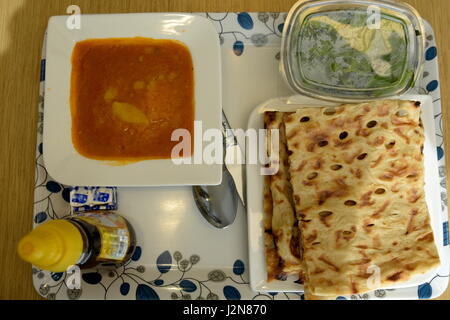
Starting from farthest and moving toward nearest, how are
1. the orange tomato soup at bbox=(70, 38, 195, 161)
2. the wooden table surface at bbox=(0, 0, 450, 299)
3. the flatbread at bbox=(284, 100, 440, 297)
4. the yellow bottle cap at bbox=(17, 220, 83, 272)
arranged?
the wooden table surface at bbox=(0, 0, 450, 299) < the orange tomato soup at bbox=(70, 38, 195, 161) < the flatbread at bbox=(284, 100, 440, 297) < the yellow bottle cap at bbox=(17, 220, 83, 272)

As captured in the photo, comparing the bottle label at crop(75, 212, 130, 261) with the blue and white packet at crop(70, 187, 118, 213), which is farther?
the blue and white packet at crop(70, 187, 118, 213)

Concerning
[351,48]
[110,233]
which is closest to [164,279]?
[110,233]

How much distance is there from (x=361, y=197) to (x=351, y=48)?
59cm

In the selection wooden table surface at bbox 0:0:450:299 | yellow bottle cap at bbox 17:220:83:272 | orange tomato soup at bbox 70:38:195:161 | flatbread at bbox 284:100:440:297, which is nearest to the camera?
yellow bottle cap at bbox 17:220:83:272

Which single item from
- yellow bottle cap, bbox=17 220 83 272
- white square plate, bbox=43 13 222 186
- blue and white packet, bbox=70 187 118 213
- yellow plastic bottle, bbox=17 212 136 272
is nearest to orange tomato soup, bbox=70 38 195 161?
white square plate, bbox=43 13 222 186

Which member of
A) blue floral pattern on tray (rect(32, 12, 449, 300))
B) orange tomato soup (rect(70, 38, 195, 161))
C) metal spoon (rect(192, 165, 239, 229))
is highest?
orange tomato soup (rect(70, 38, 195, 161))

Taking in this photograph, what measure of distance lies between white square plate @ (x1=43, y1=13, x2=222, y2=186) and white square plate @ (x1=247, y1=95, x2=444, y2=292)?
0.61 feet

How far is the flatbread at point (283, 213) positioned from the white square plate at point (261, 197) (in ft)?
0.17

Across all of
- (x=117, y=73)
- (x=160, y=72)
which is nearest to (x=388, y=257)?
(x=160, y=72)

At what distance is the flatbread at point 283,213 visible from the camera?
133 centimetres

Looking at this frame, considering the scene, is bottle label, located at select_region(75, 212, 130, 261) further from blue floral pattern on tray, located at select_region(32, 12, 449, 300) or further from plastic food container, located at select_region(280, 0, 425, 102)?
plastic food container, located at select_region(280, 0, 425, 102)

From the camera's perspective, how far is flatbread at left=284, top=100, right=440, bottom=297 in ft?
4.14

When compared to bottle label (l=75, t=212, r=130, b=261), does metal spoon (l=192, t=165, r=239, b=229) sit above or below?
above
